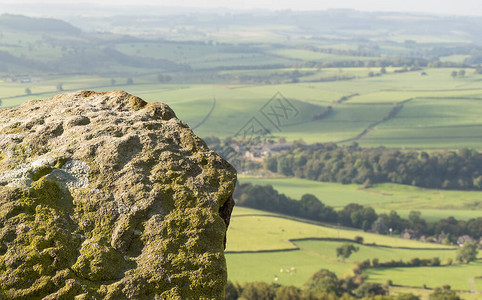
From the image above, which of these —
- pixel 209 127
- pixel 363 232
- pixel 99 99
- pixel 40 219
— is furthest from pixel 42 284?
pixel 209 127

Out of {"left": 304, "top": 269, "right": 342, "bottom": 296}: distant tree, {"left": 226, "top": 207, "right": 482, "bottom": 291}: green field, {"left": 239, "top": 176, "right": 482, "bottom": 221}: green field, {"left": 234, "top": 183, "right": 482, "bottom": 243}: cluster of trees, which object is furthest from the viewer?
{"left": 239, "top": 176, "right": 482, "bottom": 221}: green field

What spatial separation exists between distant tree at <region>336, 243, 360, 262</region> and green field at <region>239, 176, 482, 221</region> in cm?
2836

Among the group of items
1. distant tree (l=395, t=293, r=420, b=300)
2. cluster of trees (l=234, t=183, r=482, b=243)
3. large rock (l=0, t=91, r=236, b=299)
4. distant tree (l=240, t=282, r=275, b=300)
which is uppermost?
large rock (l=0, t=91, r=236, b=299)

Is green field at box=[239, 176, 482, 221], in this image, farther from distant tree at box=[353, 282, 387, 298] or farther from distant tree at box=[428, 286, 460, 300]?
distant tree at box=[428, 286, 460, 300]

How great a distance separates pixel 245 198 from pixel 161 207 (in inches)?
4736

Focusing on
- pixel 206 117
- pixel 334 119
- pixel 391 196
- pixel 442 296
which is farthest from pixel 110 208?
pixel 334 119

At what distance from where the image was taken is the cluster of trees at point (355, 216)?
4555 inches

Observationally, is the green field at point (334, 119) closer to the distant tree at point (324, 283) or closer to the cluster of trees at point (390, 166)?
the cluster of trees at point (390, 166)

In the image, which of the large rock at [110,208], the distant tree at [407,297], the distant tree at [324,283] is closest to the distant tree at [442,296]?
the distant tree at [407,297]

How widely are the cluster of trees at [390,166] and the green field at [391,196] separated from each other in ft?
9.01

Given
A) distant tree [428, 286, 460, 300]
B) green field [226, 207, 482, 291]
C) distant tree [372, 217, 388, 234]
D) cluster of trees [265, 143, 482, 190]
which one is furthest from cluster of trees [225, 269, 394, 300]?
cluster of trees [265, 143, 482, 190]

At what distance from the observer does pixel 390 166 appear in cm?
15775

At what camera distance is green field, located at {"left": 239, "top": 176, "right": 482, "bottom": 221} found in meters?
129

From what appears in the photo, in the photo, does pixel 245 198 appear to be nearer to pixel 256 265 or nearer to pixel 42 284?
pixel 256 265
